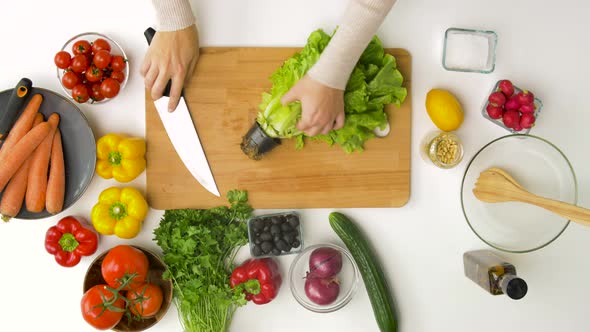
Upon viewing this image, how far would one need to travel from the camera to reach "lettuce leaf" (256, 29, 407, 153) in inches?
45.9

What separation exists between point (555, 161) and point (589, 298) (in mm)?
440

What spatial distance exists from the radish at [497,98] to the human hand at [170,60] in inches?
31.9

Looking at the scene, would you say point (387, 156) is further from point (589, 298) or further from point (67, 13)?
point (67, 13)

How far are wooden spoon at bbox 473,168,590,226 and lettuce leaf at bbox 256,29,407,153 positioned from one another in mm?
308

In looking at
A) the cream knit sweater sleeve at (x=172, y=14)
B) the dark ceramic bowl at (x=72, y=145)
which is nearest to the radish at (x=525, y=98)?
the cream knit sweater sleeve at (x=172, y=14)

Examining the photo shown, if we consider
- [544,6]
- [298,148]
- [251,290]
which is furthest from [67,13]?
[544,6]

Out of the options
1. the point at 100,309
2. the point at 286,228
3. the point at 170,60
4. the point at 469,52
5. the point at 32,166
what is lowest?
the point at 100,309

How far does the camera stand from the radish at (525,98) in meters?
1.19

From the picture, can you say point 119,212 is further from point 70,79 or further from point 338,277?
point 338,277

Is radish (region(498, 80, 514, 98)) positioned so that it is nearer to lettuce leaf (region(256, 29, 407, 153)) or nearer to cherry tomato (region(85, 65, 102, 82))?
lettuce leaf (region(256, 29, 407, 153))

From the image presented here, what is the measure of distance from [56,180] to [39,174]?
4 cm

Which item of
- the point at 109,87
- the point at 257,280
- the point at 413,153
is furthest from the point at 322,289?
the point at 109,87

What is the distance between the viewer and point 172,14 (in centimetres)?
118

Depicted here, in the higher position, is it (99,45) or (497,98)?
(497,98)
